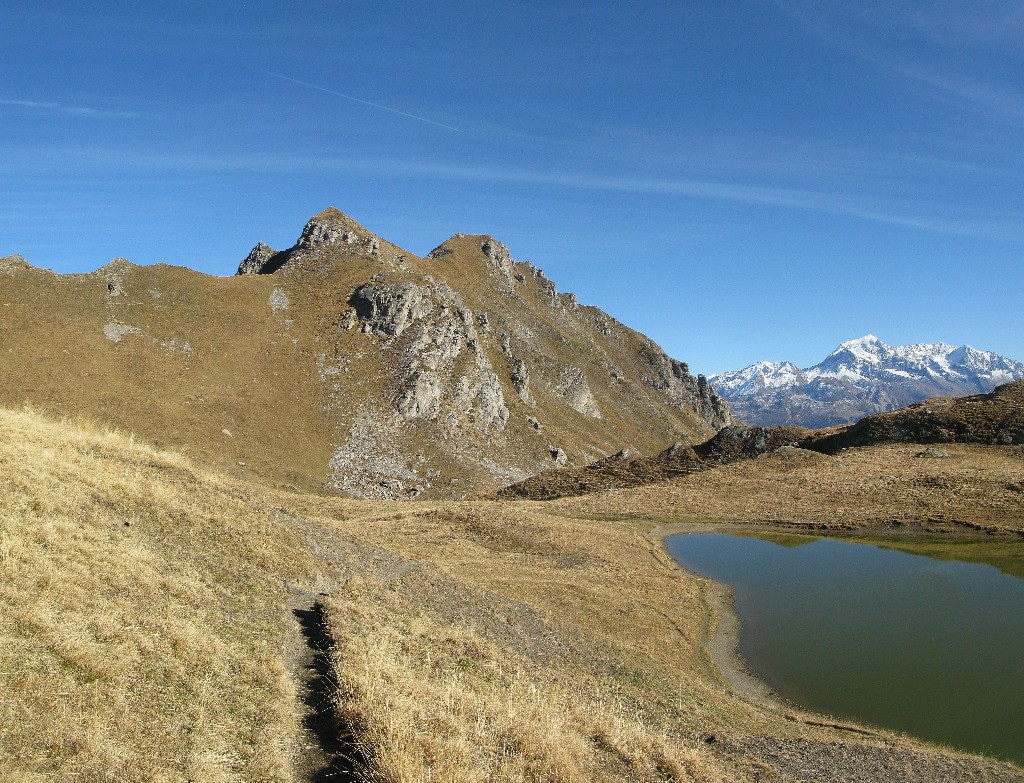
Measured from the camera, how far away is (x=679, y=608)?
1298 inches

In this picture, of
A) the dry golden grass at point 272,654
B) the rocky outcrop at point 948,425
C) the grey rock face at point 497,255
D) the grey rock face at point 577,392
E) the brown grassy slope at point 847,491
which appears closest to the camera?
the dry golden grass at point 272,654

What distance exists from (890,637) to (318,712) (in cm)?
2710

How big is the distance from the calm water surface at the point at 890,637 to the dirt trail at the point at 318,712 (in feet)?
60.0

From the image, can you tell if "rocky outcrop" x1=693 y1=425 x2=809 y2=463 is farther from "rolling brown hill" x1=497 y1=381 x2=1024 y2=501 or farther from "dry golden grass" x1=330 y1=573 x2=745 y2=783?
"dry golden grass" x1=330 y1=573 x2=745 y2=783

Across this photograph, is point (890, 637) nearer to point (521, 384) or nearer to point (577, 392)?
point (521, 384)

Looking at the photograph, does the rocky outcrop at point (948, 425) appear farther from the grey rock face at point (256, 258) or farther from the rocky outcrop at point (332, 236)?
the grey rock face at point (256, 258)

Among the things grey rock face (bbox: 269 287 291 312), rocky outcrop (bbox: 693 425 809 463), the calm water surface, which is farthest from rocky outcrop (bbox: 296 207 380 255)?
the calm water surface

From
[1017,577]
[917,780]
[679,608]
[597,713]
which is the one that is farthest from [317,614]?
[1017,577]

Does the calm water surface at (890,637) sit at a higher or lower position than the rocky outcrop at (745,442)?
lower

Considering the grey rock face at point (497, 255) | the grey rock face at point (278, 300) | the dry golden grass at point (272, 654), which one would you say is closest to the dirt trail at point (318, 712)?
the dry golden grass at point (272, 654)

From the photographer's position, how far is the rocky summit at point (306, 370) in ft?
256

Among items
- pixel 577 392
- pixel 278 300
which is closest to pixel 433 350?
pixel 278 300

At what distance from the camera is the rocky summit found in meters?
78.1

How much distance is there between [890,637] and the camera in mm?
27438
